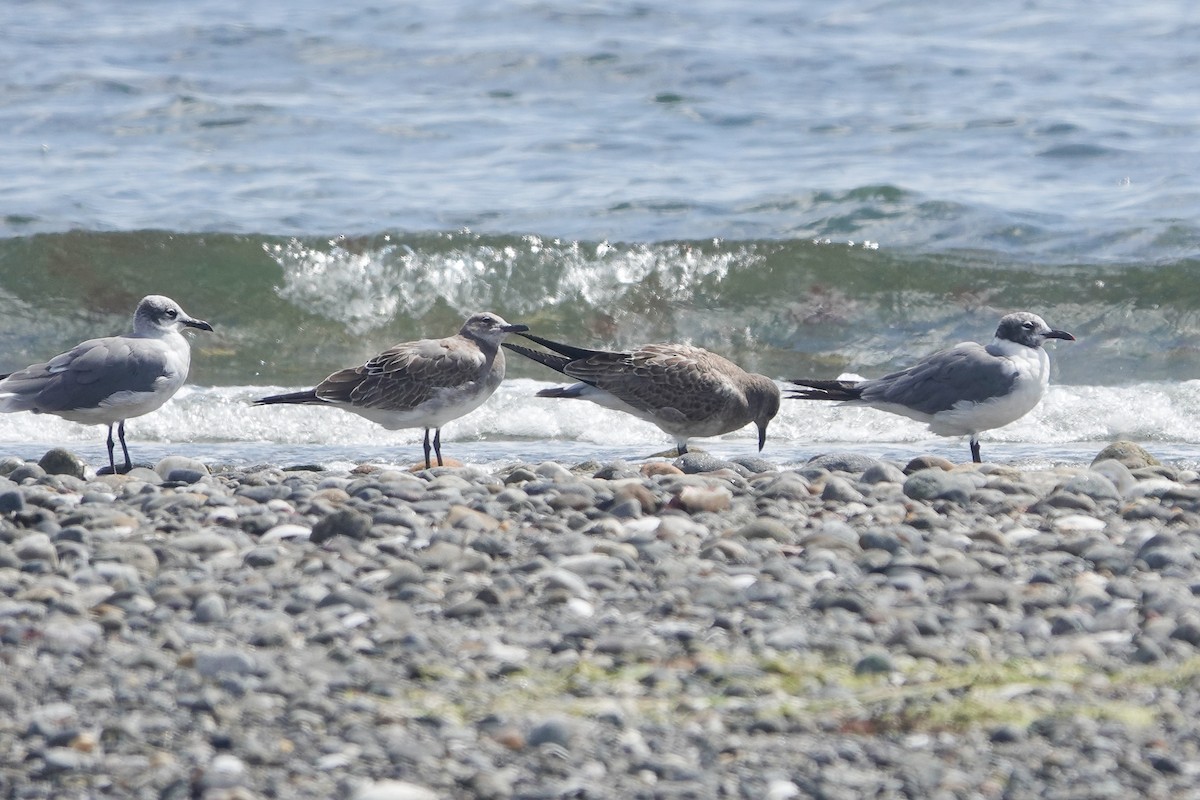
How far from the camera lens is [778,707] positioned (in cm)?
346

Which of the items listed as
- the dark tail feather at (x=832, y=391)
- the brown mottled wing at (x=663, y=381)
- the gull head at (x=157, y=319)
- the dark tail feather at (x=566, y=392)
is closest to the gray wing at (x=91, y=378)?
the gull head at (x=157, y=319)

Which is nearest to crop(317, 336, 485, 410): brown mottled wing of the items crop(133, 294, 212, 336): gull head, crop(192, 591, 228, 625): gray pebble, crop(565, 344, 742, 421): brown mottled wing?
crop(565, 344, 742, 421): brown mottled wing

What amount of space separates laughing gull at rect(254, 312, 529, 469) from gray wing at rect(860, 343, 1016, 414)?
185 centimetres

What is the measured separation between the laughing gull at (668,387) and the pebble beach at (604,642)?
91.8 inches

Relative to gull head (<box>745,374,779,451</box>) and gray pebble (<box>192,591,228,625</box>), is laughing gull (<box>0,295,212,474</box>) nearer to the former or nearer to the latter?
gull head (<box>745,374,779,451</box>)

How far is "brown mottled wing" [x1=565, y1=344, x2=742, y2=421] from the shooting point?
7.78 m

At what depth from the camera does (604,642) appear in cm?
377

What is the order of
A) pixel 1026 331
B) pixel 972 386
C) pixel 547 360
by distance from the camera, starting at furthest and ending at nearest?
1. pixel 547 360
2. pixel 1026 331
3. pixel 972 386

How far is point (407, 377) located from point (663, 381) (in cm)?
123

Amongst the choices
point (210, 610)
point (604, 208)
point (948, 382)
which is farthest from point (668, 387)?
point (604, 208)

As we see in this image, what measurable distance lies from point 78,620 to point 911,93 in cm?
1366

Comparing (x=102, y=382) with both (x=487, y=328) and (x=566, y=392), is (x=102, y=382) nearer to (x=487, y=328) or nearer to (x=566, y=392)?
(x=487, y=328)

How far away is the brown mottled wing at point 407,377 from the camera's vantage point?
7605mm

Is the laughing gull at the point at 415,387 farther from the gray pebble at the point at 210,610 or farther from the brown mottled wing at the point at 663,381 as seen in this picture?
the gray pebble at the point at 210,610
